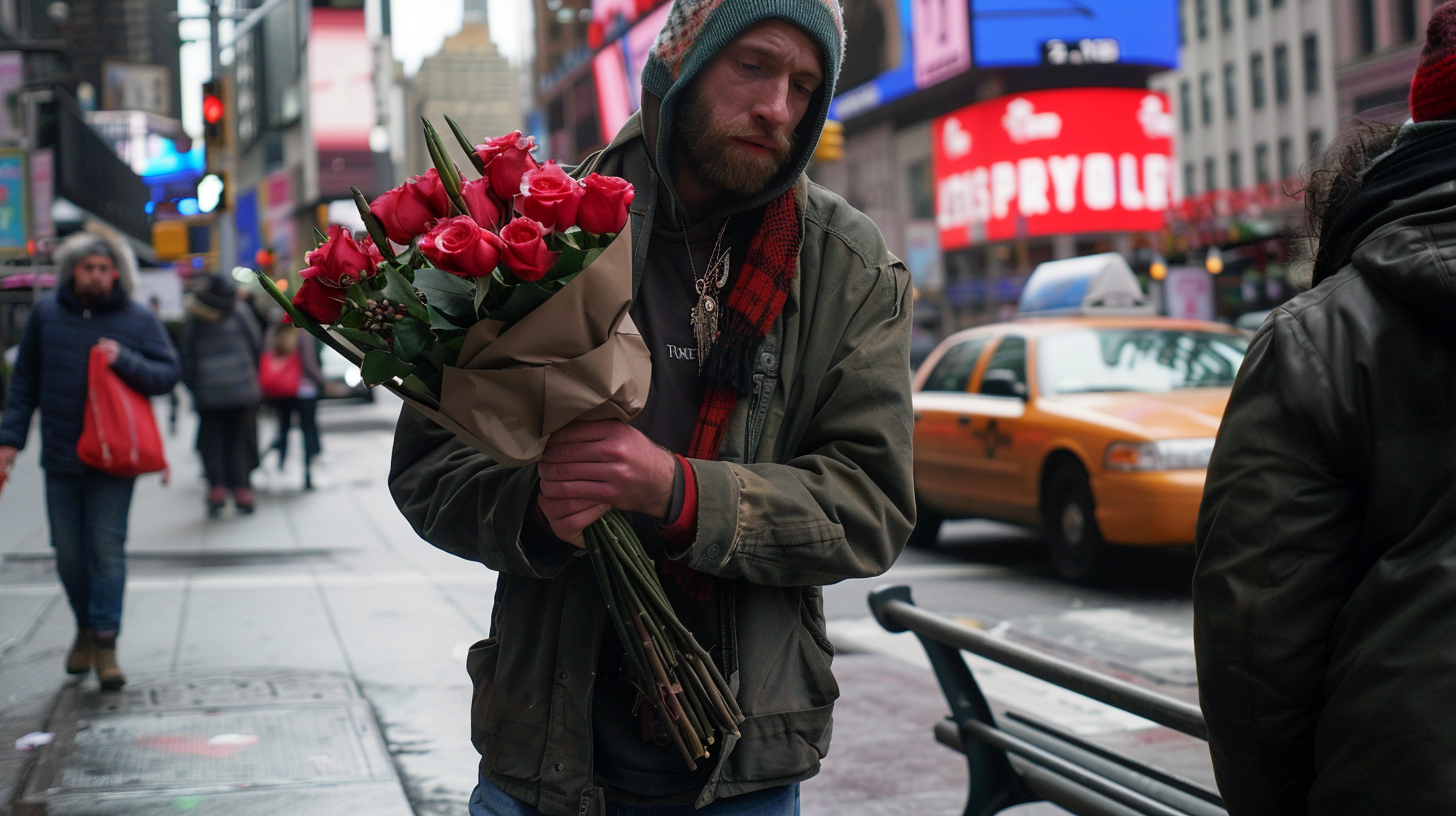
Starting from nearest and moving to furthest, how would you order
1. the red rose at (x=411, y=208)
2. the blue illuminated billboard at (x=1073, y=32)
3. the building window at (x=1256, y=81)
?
the red rose at (x=411, y=208), the blue illuminated billboard at (x=1073, y=32), the building window at (x=1256, y=81)

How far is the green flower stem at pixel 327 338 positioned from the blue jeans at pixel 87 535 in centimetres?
459

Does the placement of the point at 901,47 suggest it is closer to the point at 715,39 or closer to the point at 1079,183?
the point at 1079,183

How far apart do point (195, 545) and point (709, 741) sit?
8.80 m

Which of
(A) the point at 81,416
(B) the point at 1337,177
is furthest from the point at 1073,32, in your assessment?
(B) the point at 1337,177

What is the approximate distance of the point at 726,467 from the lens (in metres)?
1.83

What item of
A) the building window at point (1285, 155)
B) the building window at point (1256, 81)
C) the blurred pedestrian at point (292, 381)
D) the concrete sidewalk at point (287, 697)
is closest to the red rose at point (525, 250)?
the concrete sidewalk at point (287, 697)

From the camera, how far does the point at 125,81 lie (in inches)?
2699

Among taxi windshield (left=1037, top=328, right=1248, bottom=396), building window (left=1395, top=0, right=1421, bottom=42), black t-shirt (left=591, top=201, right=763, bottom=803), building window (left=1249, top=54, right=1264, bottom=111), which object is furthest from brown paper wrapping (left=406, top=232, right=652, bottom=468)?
building window (left=1249, top=54, right=1264, bottom=111)

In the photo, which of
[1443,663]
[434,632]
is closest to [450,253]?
[1443,663]

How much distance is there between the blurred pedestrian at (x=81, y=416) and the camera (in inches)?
230

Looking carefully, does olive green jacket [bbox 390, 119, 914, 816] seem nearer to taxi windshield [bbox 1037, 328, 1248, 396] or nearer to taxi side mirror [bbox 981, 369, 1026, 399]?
taxi side mirror [bbox 981, 369, 1026, 399]

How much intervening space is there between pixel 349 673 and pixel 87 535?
49.8 inches

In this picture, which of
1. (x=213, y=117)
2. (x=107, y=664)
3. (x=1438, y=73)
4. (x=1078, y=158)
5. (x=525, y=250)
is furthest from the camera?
(x=1078, y=158)

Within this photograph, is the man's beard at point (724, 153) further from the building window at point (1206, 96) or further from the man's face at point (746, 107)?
the building window at point (1206, 96)
